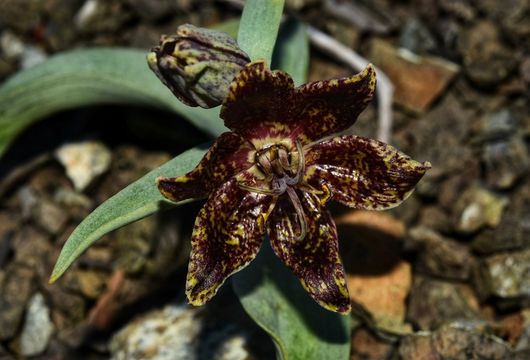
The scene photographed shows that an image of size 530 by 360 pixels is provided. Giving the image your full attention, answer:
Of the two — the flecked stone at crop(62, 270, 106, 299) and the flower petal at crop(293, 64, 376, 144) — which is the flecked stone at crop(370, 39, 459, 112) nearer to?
the flower petal at crop(293, 64, 376, 144)

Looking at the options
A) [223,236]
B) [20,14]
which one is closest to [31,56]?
[20,14]

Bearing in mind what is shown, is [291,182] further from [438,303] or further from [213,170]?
[438,303]

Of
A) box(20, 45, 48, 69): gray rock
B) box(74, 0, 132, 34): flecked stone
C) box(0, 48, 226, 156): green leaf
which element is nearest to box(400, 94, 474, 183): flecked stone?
box(0, 48, 226, 156): green leaf

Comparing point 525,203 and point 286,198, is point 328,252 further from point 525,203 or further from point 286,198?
point 525,203

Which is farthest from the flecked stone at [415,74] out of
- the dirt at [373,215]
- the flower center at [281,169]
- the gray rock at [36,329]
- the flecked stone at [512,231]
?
the gray rock at [36,329]

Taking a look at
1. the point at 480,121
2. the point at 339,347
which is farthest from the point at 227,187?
the point at 480,121

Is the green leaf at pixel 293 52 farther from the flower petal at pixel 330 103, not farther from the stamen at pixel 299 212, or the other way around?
the stamen at pixel 299 212

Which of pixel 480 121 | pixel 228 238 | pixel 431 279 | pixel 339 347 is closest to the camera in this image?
pixel 228 238
